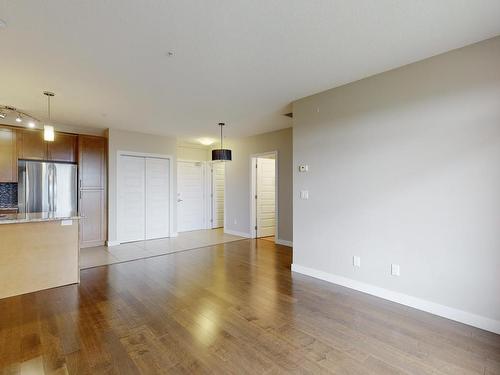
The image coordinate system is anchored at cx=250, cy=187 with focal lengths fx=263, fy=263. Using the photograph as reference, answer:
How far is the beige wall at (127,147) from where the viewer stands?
19.6 ft

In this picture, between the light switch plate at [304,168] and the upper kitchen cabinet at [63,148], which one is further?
the upper kitchen cabinet at [63,148]

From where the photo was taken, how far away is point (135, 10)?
2.02 m

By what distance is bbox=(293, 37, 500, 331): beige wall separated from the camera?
2.50 m

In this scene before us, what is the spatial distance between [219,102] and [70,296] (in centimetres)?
337

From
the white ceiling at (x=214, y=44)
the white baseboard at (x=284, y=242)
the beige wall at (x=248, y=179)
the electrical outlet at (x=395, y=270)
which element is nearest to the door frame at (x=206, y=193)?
the beige wall at (x=248, y=179)

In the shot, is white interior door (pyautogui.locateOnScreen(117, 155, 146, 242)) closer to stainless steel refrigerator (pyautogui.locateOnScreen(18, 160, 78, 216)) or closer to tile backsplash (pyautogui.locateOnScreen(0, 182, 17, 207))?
stainless steel refrigerator (pyautogui.locateOnScreen(18, 160, 78, 216))

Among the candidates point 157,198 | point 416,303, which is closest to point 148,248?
point 157,198

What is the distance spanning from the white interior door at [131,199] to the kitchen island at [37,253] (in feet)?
8.20

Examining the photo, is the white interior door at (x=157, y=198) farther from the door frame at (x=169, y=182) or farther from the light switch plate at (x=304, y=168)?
the light switch plate at (x=304, y=168)

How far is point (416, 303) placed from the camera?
2906 mm

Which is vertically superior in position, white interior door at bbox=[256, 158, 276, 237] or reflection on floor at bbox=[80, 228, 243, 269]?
white interior door at bbox=[256, 158, 276, 237]

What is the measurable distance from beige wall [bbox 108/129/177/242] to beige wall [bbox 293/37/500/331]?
14.0ft

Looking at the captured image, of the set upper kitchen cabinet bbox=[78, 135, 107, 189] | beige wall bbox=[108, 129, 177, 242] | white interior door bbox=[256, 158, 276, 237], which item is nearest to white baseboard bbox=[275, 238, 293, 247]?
white interior door bbox=[256, 158, 276, 237]

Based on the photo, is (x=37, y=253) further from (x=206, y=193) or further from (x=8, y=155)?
(x=206, y=193)
